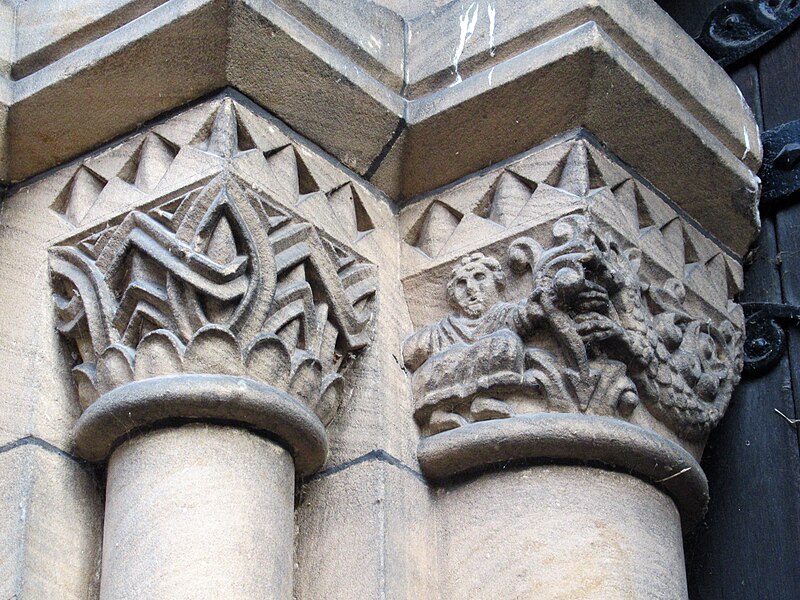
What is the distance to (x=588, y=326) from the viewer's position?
7.08 ft

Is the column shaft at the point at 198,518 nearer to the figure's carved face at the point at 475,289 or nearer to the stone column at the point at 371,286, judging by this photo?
the stone column at the point at 371,286

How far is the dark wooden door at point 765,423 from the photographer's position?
7.93 feet

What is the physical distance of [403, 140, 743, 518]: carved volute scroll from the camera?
2158mm

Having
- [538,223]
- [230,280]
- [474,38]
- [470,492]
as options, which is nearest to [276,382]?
[230,280]

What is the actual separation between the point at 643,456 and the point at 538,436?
17 cm

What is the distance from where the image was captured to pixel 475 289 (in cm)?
226

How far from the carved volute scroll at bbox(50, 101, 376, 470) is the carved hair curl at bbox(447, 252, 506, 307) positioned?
16cm

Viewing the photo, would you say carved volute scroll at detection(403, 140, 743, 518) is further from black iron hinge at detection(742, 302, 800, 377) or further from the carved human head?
black iron hinge at detection(742, 302, 800, 377)

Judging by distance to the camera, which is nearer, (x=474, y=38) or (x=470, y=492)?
(x=470, y=492)

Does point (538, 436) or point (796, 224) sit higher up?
point (796, 224)

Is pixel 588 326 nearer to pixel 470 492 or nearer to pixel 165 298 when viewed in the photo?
pixel 470 492

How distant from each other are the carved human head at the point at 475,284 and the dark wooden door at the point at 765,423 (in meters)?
0.56

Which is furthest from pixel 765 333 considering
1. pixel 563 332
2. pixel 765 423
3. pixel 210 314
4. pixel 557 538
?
pixel 210 314

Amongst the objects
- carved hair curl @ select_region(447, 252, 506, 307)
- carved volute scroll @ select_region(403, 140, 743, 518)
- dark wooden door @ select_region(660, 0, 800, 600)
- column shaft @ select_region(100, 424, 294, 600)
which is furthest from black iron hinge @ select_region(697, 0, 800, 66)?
column shaft @ select_region(100, 424, 294, 600)
